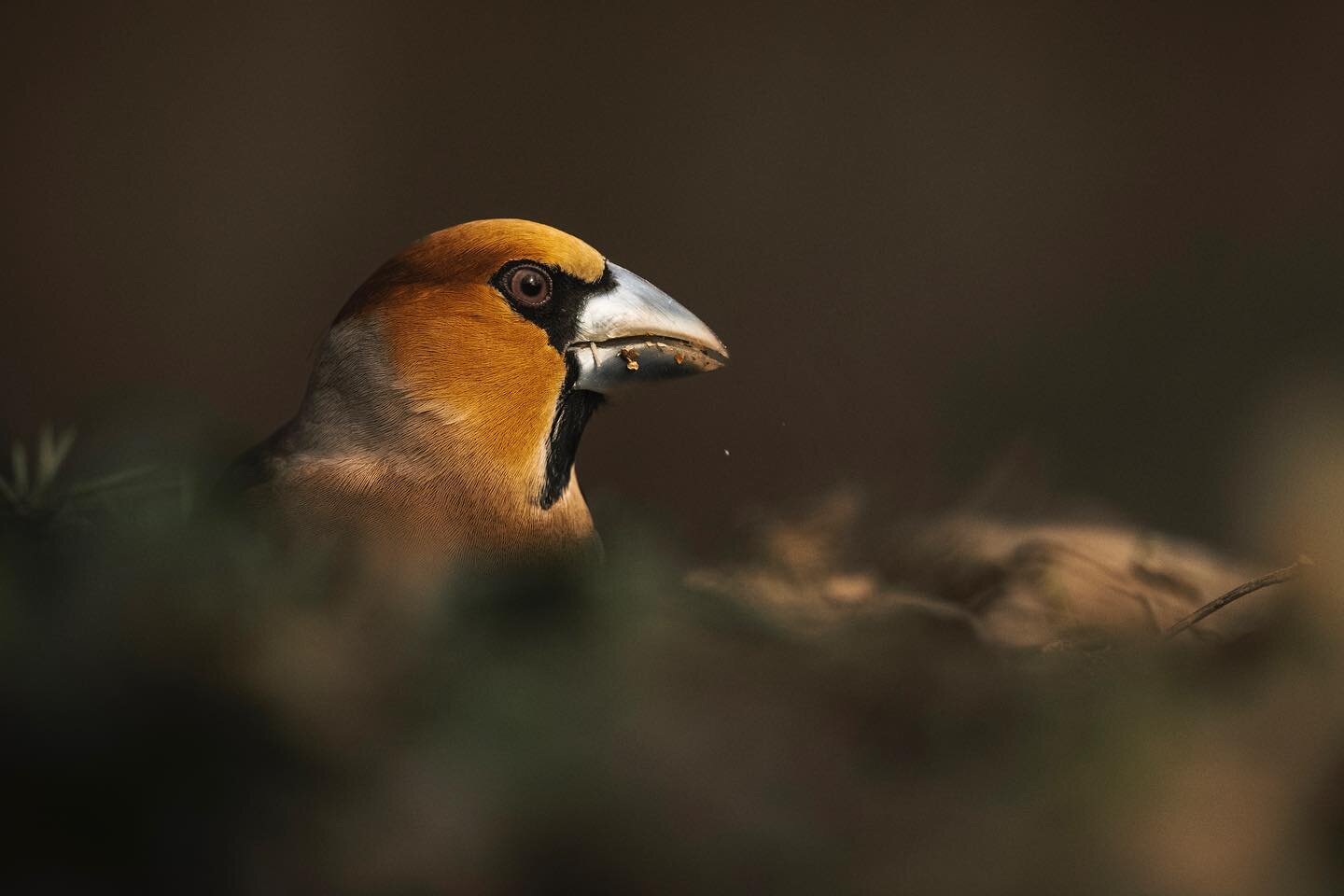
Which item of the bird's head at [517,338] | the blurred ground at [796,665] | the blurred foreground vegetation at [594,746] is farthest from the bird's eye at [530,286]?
the blurred foreground vegetation at [594,746]

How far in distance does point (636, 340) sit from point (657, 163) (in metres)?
1.22

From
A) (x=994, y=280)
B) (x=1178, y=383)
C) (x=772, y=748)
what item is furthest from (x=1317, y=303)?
(x=994, y=280)

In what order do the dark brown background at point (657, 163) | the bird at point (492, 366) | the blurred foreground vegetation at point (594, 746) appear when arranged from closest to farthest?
1. the blurred foreground vegetation at point (594, 746)
2. the bird at point (492, 366)
3. the dark brown background at point (657, 163)

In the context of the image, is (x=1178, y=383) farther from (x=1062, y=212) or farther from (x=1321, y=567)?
(x=1062, y=212)

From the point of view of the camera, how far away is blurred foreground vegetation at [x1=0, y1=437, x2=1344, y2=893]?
0.18 metres

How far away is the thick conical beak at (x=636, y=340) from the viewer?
2.42 ft

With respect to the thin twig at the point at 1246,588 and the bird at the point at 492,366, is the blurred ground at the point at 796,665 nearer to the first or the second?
the thin twig at the point at 1246,588

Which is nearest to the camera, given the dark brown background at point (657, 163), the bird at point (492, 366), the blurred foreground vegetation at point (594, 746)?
the blurred foreground vegetation at point (594, 746)

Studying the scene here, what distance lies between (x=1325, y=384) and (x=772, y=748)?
114 millimetres

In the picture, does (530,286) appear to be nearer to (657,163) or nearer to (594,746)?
(594,746)

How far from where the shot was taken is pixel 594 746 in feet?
0.61

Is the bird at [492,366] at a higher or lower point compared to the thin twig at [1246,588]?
higher

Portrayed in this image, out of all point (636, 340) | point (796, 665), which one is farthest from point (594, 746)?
point (636, 340)

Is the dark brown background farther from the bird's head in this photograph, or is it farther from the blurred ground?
the blurred ground
